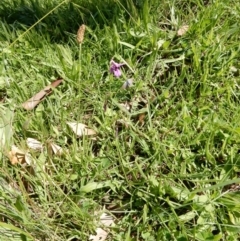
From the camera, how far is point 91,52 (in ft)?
7.09

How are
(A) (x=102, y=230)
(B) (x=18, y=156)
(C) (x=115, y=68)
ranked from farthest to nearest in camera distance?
(C) (x=115, y=68)
(B) (x=18, y=156)
(A) (x=102, y=230)

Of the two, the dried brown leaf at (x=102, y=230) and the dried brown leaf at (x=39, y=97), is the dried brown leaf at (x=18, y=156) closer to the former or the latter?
the dried brown leaf at (x=39, y=97)

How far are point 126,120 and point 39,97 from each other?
0.38m

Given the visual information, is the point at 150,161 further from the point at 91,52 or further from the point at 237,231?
the point at 91,52

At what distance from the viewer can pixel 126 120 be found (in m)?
1.96

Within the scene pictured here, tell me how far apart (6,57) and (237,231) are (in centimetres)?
123

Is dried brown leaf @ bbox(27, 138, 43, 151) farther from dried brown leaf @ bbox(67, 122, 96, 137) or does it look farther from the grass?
dried brown leaf @ bbox(67, 122, 96, 137)

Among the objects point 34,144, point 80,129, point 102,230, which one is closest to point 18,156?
point 34,144

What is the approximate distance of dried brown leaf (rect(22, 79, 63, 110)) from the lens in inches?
79.8

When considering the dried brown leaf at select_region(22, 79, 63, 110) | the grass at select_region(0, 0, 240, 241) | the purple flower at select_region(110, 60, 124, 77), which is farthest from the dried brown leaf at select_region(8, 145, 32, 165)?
the purple flower at select_region(110, 60, 124, 77)

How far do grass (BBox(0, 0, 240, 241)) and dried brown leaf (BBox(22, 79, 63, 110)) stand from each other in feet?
0.07

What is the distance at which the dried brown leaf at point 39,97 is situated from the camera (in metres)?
2.03

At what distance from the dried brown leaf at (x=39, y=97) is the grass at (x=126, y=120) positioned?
0.02m

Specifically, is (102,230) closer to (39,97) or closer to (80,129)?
(80,129)
